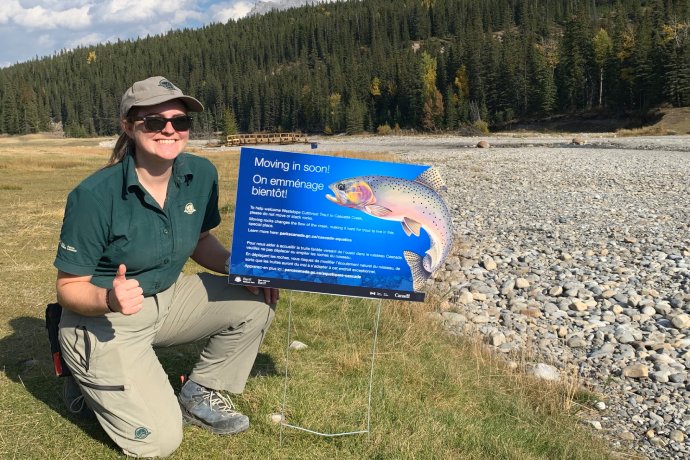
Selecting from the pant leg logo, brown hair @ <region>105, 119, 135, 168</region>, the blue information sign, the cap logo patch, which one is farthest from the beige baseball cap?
the pant leg logo

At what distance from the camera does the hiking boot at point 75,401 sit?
12.8 feet

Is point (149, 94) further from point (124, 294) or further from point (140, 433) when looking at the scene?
point (140, 433)

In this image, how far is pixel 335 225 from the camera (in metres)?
Answer: 3.56

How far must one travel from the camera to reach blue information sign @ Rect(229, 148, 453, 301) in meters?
3.55

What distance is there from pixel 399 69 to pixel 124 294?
378ft

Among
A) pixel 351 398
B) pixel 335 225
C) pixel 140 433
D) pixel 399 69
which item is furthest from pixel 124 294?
pixel 399 69

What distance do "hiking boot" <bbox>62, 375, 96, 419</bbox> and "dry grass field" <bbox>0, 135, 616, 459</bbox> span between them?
0.08m

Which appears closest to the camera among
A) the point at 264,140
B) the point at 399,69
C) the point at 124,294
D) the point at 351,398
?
the point at 124,294

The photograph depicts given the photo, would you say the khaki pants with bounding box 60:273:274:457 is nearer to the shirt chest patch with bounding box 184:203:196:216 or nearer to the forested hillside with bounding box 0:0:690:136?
the shirt chest patch with bounding box 184:203:196:216

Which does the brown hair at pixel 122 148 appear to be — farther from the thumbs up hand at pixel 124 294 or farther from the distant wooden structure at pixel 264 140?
the distant wooden structure at pixel 264 140

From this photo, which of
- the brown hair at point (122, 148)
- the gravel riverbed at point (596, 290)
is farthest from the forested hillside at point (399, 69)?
the brown hair at point (122, 148)

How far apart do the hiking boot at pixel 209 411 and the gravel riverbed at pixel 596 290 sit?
2.83 metres

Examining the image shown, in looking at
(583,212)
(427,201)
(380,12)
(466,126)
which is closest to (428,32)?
(380,12)

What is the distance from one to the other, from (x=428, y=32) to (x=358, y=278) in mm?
158953
